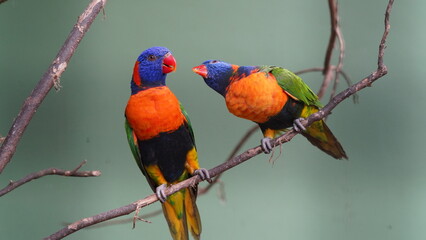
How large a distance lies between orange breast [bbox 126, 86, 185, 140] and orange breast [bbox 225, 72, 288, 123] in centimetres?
24

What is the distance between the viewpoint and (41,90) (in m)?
1.79

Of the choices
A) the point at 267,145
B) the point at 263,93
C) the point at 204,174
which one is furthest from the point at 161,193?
the point at 263,93

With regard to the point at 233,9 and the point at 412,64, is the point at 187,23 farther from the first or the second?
the point at 412,64

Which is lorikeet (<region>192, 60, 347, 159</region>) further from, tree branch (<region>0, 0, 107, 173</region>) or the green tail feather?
tree branch (<region>0, 0, 107, 173</region>)

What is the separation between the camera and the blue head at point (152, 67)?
75.2 inches

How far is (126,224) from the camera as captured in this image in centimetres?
330

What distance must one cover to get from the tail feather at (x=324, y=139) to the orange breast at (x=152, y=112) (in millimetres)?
578

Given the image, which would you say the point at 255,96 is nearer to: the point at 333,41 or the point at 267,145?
the point at 267,145

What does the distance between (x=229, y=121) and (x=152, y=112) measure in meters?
1.36

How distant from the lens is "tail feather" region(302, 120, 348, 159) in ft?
6.77

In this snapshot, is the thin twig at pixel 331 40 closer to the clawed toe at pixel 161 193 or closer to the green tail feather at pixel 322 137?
the green tail feather at pixel 322 137

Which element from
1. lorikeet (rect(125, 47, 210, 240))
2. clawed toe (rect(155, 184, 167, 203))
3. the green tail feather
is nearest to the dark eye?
lorikeet (rect(125, 47, 210, 240))

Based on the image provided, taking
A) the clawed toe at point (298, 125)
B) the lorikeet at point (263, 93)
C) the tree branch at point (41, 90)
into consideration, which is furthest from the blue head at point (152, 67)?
the clawed toe at point (298, 125)

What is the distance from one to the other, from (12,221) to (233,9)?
202 centimetres
